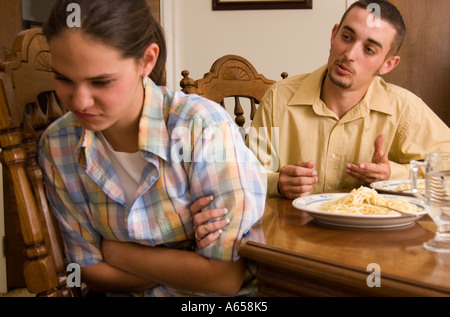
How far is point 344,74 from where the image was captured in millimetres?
1712

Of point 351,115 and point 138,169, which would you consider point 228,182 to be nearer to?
point 138,169

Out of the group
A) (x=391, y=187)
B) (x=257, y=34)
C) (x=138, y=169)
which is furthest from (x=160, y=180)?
(x=257, y=34)

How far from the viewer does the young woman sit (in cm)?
95

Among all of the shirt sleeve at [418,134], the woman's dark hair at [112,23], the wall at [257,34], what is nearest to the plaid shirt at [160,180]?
the woman's dark hair at [112,23]

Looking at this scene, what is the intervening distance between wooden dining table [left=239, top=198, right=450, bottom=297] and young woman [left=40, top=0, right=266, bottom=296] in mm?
89

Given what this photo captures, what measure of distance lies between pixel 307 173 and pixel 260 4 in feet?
5.70

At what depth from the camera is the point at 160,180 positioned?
104 cm

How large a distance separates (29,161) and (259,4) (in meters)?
2.04

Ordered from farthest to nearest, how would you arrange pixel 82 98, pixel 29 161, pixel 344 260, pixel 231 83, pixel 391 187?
pixel 231 83 < pixel 391 187 < pixel 29 161 < pixel 82 98 < pixel 344 260

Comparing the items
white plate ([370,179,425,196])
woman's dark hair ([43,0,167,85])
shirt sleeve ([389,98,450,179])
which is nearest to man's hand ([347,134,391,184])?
white plate ([370,179,425,196])

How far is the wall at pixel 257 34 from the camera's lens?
2.80m

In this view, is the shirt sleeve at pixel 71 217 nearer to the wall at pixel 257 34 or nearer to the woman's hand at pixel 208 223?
the woman's hand at pixel 208 223

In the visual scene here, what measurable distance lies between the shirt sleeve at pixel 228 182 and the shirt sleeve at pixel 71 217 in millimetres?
260

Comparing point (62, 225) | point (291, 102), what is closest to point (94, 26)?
point (62, 225)
